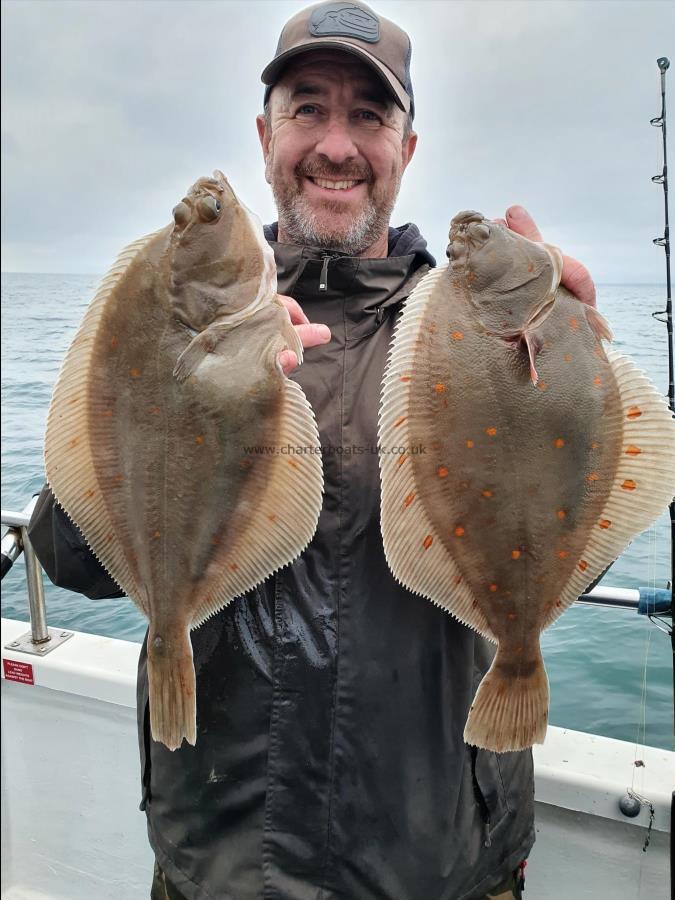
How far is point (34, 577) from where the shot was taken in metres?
3.28

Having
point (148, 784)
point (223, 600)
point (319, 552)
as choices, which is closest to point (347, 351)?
point (319, 552)

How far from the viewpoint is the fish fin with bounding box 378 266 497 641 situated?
5.68ft

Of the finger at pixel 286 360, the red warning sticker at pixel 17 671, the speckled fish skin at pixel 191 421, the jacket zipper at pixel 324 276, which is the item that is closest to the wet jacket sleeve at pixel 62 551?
the speckled fish skin at pixel 191 421

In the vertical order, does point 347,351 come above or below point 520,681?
above

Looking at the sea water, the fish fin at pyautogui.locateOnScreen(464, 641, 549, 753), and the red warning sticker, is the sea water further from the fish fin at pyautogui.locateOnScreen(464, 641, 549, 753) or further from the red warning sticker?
the fish fin at pyautogui.locateOnScreen(464, 641, 549, 753)

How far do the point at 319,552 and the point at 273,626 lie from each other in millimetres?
233

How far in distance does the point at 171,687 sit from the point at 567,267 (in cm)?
145

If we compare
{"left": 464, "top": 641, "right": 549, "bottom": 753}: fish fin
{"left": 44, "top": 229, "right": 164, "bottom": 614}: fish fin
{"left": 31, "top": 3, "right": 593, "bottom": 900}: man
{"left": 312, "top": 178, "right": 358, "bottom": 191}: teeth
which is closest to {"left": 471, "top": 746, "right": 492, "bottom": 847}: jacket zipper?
{"left": 31, "top": 3, "right": 593, "bottom": 900}: man

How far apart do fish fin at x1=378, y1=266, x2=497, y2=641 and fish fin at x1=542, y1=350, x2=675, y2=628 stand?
0.26m

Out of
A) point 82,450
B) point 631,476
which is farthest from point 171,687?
point 631,476

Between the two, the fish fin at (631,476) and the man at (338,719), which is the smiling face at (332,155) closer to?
the man at (338,719)

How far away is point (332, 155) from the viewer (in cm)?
221

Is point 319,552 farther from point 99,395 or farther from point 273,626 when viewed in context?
point 99,395

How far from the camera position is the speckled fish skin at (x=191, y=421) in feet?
5.53
